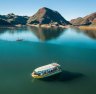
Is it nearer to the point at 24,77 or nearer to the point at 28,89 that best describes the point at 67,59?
the point at 24,77

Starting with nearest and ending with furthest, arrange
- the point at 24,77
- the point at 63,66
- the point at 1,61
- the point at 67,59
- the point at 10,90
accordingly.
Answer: the point at 10,90 → the point at 24,77 → the point at 63,66 → the point at 1,61 → the point at 67,59

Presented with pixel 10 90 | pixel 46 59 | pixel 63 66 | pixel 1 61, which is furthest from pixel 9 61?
pixel 10 90

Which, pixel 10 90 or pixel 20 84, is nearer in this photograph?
pixel 10 90

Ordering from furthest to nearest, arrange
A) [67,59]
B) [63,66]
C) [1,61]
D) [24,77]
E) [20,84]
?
[67,59] → [1,61] → [63,66] → [24,77] → [20,84]

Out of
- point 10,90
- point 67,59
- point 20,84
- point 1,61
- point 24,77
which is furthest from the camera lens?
point 67,59

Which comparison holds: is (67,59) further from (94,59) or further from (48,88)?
(48,88)

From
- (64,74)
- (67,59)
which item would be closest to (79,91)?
(64,74)

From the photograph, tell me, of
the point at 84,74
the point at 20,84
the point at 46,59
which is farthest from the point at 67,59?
the point at 20,84

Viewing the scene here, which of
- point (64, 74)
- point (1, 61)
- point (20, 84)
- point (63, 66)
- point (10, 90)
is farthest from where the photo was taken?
point (1, 61)

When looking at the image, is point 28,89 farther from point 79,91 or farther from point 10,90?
point 79,91

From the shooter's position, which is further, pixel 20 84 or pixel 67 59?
pixel 67 59
